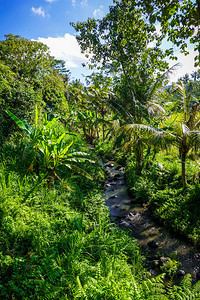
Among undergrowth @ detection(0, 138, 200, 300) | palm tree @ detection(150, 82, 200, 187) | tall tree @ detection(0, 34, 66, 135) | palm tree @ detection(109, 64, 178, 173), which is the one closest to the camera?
undergrowth @ detection(0, 138, 200, 300)

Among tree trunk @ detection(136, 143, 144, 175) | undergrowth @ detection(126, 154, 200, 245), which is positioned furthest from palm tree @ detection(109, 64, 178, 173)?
undergrowth @ detection(126, 154, 200, 245)

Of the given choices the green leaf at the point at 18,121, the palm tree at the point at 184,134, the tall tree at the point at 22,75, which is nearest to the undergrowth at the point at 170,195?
the palm tree at the point at 184,134

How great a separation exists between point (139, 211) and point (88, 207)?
161 cm

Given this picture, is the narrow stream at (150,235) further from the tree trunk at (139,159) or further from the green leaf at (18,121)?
the green leaf at (18,121)

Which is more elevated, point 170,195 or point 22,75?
point 22,75

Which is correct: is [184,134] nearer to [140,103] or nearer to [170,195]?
[170,195]

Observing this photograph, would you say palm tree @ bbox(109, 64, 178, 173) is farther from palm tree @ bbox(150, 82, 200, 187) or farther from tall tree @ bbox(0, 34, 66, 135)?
tall tree @ bbox(0, 34, 66, 135)

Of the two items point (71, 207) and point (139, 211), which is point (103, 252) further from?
Answer: point (139, 211)

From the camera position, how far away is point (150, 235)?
405 centimetres

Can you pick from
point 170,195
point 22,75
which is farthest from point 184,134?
point 22,75

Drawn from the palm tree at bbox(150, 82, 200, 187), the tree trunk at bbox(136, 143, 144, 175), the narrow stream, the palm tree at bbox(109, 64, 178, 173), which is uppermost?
the palm tree at bbox(109, 64, 178, 173)

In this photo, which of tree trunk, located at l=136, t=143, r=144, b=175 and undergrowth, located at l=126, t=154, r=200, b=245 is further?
tree trunk, located at l=136, t=143, r=144, b=175

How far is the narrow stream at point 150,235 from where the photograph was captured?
3227 millimetres

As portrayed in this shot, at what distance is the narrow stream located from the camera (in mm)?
3227
